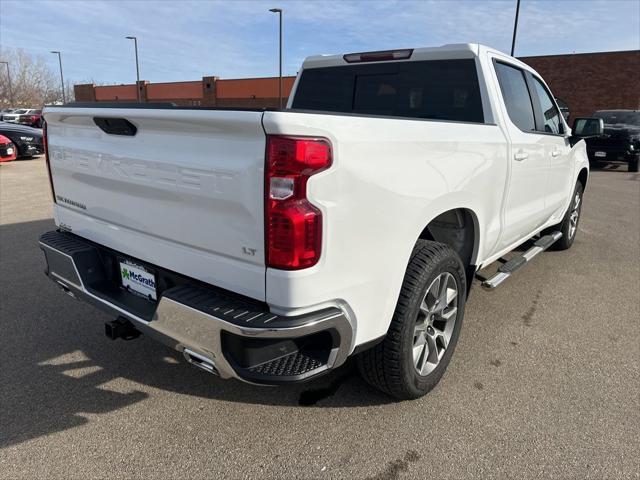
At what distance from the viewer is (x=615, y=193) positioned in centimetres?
1092

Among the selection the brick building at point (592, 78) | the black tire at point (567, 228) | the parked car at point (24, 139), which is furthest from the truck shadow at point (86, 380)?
the brick building at point (592, 78)

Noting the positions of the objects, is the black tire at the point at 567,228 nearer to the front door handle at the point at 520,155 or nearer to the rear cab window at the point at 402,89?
the front door handle at the point at 520,155

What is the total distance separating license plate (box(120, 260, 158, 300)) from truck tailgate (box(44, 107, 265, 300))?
0.23 ft

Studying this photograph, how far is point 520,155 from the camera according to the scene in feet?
11.3

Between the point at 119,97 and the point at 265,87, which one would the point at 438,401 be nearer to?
the point at 265,87

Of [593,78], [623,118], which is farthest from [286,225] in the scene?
[593,78]

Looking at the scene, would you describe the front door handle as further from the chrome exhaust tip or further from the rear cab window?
the chrome exhaust tip

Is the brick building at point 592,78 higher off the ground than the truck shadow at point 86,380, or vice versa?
the brick building at point 592,78

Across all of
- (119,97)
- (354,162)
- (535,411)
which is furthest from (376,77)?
(119,97)

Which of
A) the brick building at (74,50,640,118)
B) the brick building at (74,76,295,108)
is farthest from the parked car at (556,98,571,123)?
the brick building at (74,76,295,108)

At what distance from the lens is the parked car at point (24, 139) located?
13.5 m

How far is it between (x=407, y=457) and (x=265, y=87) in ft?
125

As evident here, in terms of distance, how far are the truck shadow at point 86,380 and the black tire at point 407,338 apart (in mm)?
243

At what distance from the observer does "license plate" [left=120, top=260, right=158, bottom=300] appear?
2.39 meters
